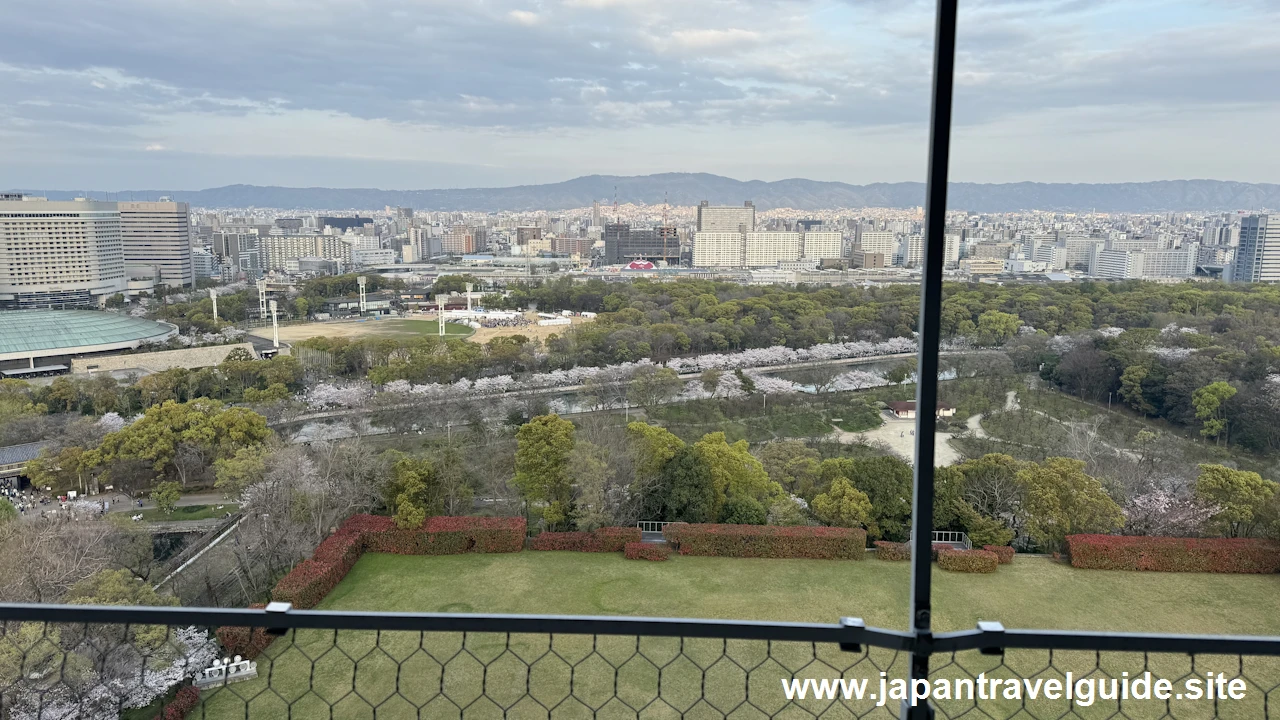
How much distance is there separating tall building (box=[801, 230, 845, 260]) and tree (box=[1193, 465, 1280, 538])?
14103mm

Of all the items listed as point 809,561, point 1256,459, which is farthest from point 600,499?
point 1256,459

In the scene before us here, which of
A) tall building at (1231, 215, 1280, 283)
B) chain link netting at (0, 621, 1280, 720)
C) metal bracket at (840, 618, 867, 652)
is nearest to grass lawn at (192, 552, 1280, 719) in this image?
chain link netting at (0, 621, 1280, 720)

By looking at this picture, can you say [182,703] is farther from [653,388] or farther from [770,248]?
[770,248]

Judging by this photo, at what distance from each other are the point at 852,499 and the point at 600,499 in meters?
2.10

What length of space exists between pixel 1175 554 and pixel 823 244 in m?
15.2

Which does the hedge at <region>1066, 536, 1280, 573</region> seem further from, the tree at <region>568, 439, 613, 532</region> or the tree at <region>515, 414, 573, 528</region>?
the tree at <region>515, 414, 573, 528</region>

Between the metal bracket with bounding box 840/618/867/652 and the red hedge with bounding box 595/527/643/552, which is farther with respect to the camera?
the red hedge with bounding box 595/527/643/552

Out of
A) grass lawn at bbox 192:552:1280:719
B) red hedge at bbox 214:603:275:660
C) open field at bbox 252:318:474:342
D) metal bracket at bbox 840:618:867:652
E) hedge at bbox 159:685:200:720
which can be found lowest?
grass lawn at bbox 192:552:1280:719

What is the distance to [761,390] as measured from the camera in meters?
10.2

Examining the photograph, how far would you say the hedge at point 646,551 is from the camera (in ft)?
19.3

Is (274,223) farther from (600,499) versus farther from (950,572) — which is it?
(950,572)

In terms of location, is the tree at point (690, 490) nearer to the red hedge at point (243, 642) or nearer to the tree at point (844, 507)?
the tree at point (844, 507)

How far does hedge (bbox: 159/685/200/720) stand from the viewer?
3582mm

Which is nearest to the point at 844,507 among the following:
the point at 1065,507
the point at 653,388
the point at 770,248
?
the point at 1065,507
